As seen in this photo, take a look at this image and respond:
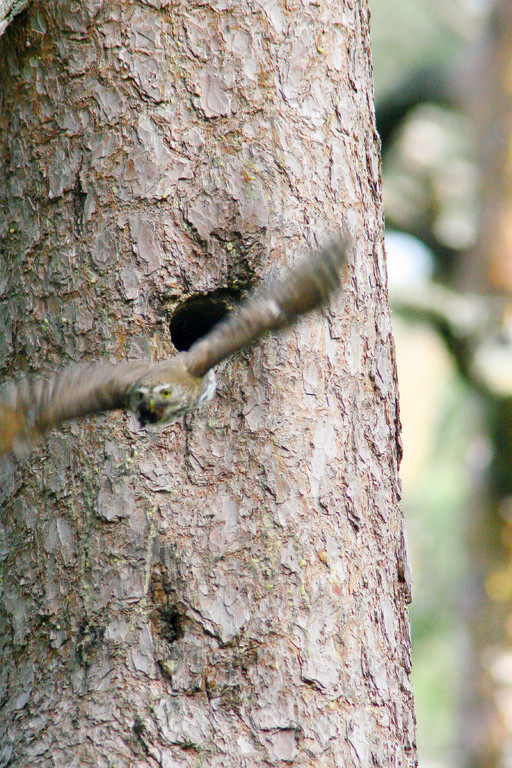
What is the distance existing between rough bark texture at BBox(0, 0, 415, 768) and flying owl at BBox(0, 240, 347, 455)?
9cm

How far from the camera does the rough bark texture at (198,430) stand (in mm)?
2803

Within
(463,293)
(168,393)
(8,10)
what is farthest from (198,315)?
(463,293)

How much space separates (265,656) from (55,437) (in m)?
1.03

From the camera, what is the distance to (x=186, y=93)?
3.12 metres

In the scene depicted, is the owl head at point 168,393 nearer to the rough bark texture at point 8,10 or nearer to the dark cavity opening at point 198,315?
the dark cavity opening at point 198,315

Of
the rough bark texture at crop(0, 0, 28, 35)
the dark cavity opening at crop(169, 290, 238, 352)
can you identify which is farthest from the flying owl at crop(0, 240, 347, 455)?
the rough bark texture at crop(0, 0, 28, 35)

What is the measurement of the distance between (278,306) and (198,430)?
→ 21.8 inches

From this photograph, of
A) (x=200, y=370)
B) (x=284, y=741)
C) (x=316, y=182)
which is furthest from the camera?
(x=316, y=182)

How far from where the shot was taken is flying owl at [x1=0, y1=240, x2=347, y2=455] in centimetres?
272

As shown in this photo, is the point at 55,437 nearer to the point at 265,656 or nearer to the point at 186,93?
the point at 265,656

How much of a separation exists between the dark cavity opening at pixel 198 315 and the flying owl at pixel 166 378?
134 millimetres

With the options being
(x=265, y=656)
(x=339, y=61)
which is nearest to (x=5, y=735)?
(x=265, y=656)

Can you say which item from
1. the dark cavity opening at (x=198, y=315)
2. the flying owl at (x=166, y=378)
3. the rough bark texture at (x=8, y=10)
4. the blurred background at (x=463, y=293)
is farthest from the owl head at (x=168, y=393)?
the blurred background at (x=463, y=293)

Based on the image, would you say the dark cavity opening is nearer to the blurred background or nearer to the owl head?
the owl head
